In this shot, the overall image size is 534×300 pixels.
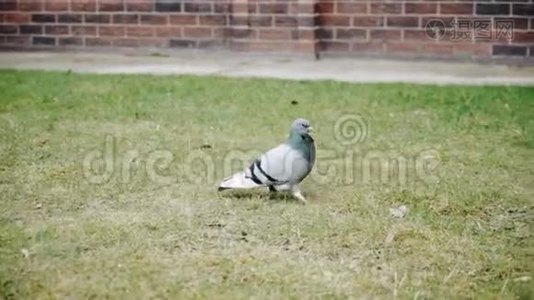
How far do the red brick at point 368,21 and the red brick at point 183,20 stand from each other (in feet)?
6.60

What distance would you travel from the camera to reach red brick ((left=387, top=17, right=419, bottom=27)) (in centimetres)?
1007

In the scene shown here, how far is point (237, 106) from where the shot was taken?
698cm

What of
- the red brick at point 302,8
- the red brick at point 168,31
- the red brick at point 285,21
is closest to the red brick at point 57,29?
the red brick at point 168,31

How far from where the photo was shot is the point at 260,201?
4.14 m

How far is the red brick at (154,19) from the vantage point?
10.9m

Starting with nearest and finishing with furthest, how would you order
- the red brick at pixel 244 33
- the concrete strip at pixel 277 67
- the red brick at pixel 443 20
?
the concrete strip at pixel 277 67 → the red brick at pixel 443 20 → the red brick at pixel 244 33

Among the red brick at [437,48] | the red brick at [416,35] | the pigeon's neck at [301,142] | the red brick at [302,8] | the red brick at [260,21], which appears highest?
the red brick at [302,8]

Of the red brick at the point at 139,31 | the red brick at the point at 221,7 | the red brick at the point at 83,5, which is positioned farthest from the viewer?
the red brick at the point at 83,5

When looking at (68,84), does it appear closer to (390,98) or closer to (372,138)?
(390,98)

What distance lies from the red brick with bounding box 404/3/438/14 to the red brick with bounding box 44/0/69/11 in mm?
4391

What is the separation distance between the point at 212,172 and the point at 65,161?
35.8 inches

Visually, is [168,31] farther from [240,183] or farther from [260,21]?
[240,183]

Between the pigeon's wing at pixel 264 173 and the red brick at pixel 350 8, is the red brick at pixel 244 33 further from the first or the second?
the pigeon's wing at pixel 264 173

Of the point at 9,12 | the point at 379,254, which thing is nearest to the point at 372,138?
the point at 379,254
